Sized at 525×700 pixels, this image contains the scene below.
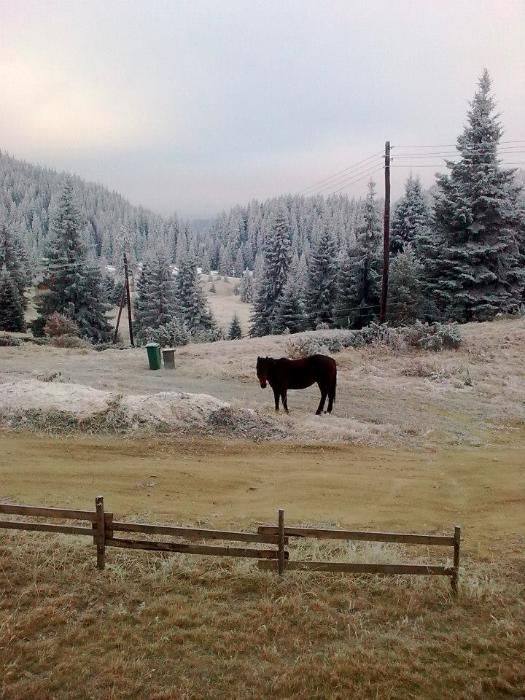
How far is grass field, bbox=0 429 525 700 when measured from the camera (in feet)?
19.5

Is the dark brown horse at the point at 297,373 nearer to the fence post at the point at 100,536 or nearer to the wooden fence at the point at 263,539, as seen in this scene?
the wooden fence at the point at 263,539

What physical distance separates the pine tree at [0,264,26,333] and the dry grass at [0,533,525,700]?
5331 cm

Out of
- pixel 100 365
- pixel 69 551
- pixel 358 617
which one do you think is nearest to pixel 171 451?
pixel 69 551

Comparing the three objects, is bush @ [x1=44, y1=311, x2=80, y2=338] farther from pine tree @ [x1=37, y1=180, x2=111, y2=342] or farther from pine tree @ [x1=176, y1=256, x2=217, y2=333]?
pine tree @ [x1=176, y1=256, x2=217, y2=333]

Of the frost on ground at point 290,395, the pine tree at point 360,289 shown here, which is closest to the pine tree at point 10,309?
the frost on ground at point 290,395

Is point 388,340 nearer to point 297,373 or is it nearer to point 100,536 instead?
point 297,373

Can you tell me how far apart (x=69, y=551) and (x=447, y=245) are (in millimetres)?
33996

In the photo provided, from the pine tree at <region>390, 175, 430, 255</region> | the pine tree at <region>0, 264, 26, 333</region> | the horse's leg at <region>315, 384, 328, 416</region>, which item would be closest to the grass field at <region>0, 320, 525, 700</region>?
the horse's leg at <region>315, 384, 328, 416</region>

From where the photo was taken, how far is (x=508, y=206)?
35.8 metres

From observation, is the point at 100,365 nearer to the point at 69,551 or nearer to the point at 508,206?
the point at 69,551

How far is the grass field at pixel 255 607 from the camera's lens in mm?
5938

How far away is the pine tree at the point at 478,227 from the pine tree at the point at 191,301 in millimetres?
39075

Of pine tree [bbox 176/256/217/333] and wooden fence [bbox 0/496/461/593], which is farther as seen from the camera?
pine tree [bbox 176/256/217/333]

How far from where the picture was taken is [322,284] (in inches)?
2188
